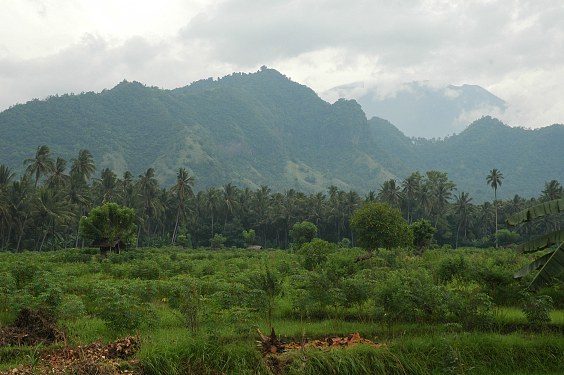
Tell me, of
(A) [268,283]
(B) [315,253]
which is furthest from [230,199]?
(A) [268,283]

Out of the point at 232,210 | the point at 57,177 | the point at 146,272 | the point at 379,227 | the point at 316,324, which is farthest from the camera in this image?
the point at 232,210

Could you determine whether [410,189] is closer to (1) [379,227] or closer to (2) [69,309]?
(1) [379,227]

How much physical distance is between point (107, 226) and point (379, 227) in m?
27.7

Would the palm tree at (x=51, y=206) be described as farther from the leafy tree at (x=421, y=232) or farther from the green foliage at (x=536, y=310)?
the green foliage at (x=536, y=310)

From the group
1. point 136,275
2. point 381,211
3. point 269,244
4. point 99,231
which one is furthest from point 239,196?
point 136,275

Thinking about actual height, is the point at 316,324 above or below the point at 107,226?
below

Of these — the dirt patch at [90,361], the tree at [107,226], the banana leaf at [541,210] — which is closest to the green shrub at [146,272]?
the dirt patch at [90,361]

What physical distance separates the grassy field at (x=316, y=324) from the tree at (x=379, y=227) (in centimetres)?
2258

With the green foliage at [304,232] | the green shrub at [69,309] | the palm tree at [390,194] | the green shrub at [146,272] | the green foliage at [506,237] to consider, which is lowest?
the green foliage at [506,237]

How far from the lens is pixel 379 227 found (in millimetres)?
42750

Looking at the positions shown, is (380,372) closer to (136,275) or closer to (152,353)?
(152,353)

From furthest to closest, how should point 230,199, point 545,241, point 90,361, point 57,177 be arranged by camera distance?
1. point 230,199
2. point 57,177
3. point 545,241
4. point 90,361

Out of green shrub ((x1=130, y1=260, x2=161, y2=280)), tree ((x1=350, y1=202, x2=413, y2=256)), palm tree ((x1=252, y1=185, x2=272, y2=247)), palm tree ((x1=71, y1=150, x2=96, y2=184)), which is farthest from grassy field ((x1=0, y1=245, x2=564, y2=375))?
palm tree ((x1=252, y1=185, x2=272, y2=247))

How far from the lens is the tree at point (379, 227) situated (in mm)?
42781
